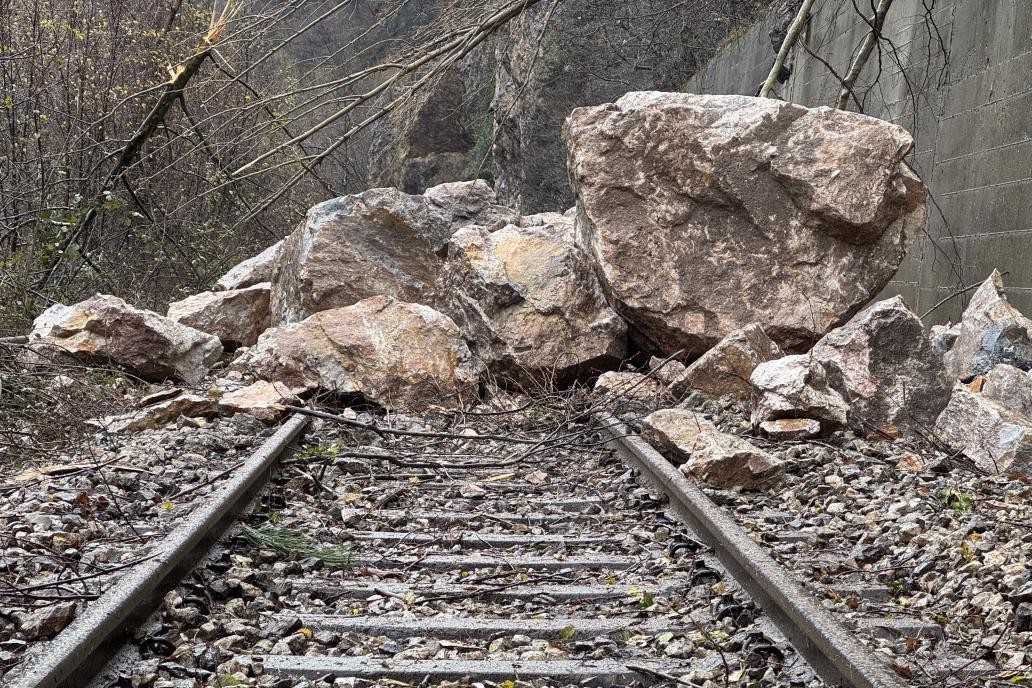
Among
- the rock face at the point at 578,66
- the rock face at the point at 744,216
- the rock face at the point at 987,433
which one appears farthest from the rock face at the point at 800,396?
the rock face at the point at 578,66

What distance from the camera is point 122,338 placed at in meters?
7.24

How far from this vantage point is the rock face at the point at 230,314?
9375 millimetres

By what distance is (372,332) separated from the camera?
759cm

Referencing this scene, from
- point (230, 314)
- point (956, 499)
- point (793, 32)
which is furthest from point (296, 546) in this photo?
point (793, 32)

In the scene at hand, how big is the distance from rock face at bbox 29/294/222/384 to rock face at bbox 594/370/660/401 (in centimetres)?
306

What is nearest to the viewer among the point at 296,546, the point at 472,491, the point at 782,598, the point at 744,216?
the point at 782,598

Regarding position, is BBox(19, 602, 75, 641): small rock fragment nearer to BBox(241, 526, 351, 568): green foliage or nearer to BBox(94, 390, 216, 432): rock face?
BBox(241, 526, 351, 568): green foliage

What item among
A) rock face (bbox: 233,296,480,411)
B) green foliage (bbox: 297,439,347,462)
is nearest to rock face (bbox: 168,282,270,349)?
rock face (bbox: 233,296,480,411)

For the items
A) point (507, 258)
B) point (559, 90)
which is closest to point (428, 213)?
point (507, 258)

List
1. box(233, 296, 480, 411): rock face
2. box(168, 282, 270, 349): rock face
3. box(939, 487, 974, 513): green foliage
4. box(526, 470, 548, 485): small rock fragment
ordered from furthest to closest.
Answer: box(168, 282, 270, 349): rock face
box(233, 296, 480, 411): rock face
box(526, 470, 548, 485): small rock fragment
box(939, 487, 974, 513): green foliage

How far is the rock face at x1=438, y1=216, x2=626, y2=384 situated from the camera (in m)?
8.22

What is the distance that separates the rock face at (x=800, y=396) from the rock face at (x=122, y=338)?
4.17 m

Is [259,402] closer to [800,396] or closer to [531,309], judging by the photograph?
[531,309]

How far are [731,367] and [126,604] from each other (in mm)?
5049
